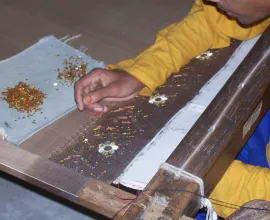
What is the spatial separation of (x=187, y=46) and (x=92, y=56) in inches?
12.0

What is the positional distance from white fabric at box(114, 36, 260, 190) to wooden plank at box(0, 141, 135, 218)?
23 centimetres

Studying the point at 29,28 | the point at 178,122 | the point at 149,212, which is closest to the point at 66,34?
the point at 29,28

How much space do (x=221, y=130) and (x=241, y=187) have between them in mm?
190

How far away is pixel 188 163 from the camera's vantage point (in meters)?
0.79

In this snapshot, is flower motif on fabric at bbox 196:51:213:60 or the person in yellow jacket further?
flower motif on fabric at bbox 196:51:213:60

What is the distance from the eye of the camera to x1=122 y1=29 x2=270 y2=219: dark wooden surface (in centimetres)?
77

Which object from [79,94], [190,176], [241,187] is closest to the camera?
[190,176]

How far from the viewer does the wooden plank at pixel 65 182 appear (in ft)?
2.49

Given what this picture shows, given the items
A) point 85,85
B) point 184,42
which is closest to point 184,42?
point 184,42

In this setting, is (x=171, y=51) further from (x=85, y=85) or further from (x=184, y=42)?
(x=85, y=85)

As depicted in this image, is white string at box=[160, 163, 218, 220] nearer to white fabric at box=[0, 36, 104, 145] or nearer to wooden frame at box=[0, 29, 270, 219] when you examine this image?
wooden frame at box=[0, 29, 270, 219]

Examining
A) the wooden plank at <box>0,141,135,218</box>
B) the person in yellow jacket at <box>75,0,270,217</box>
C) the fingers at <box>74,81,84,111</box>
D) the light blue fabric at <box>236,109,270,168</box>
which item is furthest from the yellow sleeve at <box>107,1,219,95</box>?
the wooden plank at <box>0,141,135,218</box>

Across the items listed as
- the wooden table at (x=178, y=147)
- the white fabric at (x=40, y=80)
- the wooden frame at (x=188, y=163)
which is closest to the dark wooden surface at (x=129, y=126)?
the wooden table at (x=178, y=147)

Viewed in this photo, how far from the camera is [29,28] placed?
158cm
